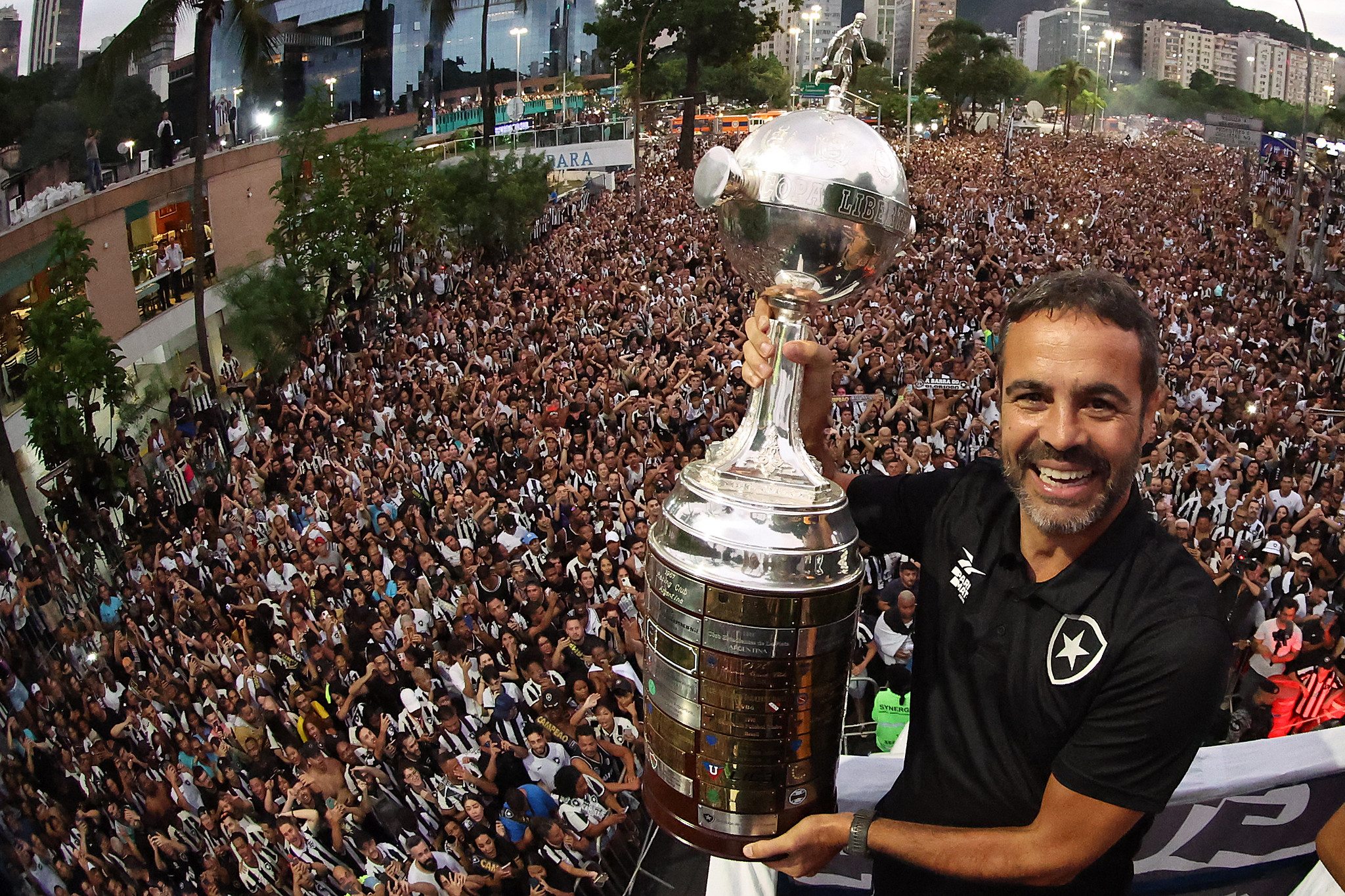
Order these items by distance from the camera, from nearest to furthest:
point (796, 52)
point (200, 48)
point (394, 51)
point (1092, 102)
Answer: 1. point (200, 48)
2. point (1092, 102)
3. point (394, 51)
4. point (796, 52)

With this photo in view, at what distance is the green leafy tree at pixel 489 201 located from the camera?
1734cm

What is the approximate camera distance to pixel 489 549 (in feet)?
22.3

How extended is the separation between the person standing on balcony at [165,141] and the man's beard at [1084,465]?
13243 mm

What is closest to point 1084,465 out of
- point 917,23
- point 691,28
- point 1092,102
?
point 917,23

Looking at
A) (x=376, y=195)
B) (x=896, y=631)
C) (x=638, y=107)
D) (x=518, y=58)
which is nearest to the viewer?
(x=896, y=631)

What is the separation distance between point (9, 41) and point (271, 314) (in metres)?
3.72

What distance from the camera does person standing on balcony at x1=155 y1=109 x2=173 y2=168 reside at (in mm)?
12438

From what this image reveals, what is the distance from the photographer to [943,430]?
7797mm

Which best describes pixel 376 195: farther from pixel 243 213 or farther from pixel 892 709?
pixel 892 709

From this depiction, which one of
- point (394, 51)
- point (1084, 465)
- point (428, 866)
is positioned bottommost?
point (428, 866)

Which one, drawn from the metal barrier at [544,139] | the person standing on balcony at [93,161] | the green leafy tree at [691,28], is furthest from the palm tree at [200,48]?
the green leafy tree at [691,28]

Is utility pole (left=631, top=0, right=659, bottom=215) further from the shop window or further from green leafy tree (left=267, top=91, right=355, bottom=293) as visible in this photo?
the shop window

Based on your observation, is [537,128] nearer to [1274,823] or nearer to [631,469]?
[631,469]

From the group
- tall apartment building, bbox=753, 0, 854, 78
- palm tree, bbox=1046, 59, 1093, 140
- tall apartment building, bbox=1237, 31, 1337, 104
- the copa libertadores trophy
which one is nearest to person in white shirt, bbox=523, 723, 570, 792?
tall apartment building, bbox=753, 0, 854, 78
